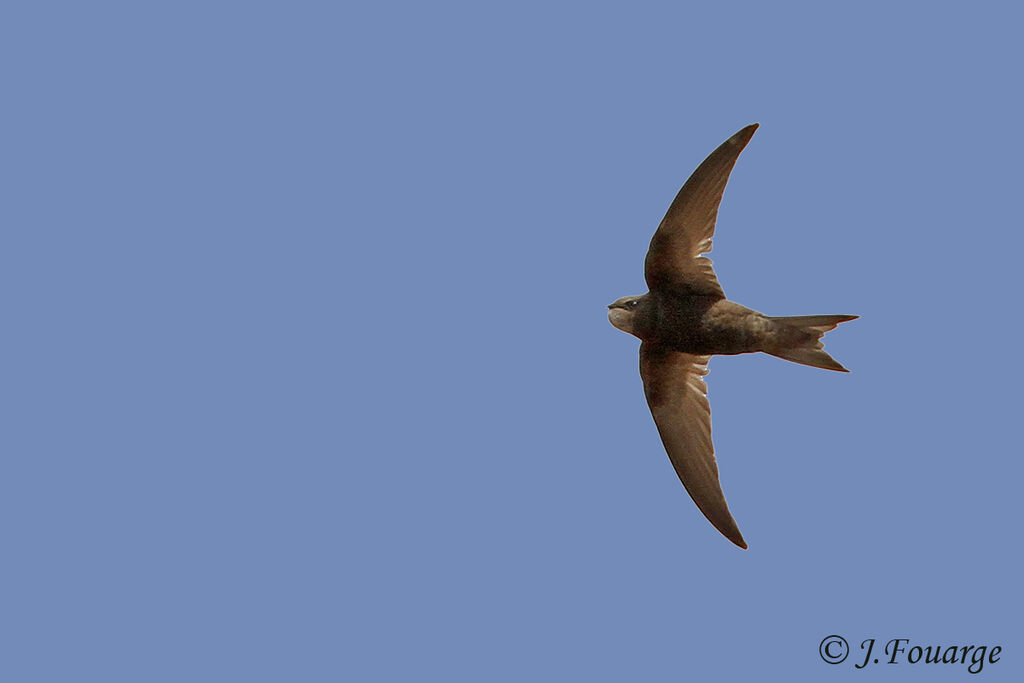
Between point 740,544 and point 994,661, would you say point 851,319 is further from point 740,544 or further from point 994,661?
point 994,661

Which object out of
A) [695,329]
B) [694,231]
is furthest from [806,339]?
[694,231]

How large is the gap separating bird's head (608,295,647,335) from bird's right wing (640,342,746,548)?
12 cm

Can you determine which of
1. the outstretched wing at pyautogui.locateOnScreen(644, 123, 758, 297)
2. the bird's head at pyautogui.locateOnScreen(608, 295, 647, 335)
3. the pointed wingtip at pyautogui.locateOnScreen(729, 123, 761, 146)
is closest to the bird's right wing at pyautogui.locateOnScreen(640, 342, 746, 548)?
the bird's head at pyautogui.locateOnScreen(608, 295, 647, 335)

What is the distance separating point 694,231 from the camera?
4.76m

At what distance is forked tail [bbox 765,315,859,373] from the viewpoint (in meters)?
4.48

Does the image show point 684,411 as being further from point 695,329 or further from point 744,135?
point 744,135

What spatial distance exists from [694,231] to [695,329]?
1.35ft

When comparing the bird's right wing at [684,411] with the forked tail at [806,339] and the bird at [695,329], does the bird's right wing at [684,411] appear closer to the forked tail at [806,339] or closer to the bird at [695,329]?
the bird at [695,329]

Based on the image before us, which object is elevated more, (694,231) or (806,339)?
(694,231)

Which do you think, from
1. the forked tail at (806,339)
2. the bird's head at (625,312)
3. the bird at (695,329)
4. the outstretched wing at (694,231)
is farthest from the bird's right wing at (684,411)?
the forked tail at (806,339)

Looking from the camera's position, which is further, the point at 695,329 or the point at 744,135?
the point at 695,329

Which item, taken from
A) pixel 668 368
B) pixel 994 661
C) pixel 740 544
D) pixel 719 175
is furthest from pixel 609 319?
pixel 994 661

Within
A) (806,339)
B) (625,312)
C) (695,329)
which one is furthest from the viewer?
(625,312)

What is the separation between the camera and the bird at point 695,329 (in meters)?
4.59
